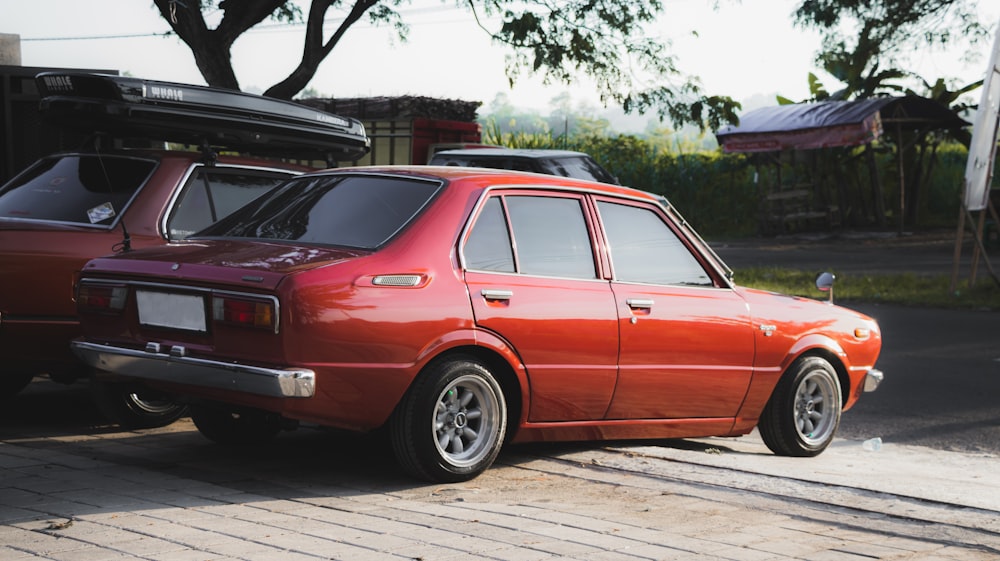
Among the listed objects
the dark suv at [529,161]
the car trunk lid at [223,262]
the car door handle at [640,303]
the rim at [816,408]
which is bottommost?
the rim at [816,408]

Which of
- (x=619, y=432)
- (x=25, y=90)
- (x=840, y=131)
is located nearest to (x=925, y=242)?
(x=840, y=131)

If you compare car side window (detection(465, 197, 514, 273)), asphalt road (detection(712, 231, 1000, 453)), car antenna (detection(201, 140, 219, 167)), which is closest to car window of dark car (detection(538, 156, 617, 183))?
asphalt road (detection(712, 231, 1000, 453))

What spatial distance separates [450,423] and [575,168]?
1003cm

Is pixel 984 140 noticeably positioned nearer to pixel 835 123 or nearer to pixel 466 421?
pixel 466 421

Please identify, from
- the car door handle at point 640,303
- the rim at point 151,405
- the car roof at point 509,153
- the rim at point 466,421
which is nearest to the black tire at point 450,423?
the rim at point 466,421

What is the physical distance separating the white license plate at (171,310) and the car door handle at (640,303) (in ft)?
7.14

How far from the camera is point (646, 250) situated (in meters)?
6.80

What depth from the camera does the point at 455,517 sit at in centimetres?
507

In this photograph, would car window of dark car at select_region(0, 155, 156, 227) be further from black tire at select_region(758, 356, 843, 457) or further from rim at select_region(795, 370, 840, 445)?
rim at select_region(795, 370, 840, 445)

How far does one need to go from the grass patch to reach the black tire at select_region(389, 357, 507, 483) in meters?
11.3

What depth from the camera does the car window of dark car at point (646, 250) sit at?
6.64 meters

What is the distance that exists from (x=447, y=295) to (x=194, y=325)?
44.9 inches

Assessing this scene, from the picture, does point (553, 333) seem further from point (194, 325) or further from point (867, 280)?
point (867, 280)

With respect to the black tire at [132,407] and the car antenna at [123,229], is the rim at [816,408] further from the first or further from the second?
the car antenna at [123,229]
